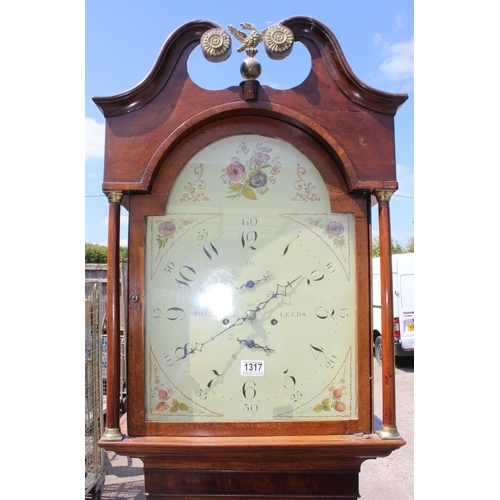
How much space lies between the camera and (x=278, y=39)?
1.56 metres

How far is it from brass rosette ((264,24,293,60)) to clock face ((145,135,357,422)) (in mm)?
327

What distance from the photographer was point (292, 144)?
166 cm

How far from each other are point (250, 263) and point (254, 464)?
2.46 feet

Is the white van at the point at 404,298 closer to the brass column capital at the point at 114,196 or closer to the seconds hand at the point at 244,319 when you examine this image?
the seconds hand at the point at 244,319

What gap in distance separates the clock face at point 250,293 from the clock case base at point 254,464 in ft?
0.34

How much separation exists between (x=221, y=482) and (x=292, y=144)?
1324mm

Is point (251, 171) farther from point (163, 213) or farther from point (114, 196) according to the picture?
point (114, 196)

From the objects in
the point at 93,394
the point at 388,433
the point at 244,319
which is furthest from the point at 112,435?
the point at 93,394

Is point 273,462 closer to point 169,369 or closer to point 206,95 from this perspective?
point 169,369

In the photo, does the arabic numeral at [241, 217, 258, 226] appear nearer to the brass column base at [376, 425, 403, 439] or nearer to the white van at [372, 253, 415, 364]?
the brass column base at [376, 425, 403, 439]

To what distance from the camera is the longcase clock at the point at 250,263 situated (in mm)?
1566

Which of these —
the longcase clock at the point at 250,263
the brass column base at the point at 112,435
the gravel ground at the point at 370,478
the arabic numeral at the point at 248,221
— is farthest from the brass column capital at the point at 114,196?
the gravel ground at the point at 370,478

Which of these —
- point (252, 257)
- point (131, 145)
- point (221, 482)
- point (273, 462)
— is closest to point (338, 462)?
point (273, 462)

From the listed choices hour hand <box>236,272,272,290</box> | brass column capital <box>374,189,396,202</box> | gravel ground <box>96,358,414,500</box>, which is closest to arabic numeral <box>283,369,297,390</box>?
hour hand <box>236,272,272,290</box>
